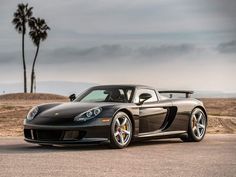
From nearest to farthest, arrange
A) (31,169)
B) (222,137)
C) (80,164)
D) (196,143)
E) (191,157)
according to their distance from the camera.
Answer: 1. (31,169)
2. (80,164)
3. (191,157)
4. (196,143)
5. (222,137)

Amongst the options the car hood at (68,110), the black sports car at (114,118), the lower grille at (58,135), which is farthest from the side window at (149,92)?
the lower grille at (58,135)

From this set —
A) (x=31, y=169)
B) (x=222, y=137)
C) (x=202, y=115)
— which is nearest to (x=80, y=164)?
(x=31, y=169)

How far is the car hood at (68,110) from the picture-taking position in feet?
39.5

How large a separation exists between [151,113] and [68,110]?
6.06 feet

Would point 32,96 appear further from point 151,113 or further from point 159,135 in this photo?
point 151,113

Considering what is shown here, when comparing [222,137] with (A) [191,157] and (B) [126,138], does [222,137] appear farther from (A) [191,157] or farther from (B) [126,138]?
(A) [191,157]

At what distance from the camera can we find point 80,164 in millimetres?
9477

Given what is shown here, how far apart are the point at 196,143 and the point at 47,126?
12.1 feet

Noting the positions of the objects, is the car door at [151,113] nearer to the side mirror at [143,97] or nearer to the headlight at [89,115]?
the side mirror at [143,97]

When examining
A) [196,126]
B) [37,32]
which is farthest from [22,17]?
[196,126]

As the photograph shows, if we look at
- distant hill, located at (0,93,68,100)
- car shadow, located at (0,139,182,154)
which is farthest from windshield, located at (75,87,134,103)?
distant hill, located at (0,93,68,100)

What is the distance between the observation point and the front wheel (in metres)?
Answer: 12.0

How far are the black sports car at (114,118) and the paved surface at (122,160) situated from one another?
25cm

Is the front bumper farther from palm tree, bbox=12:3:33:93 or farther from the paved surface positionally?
palm tree, bbox=12:3:33:93
